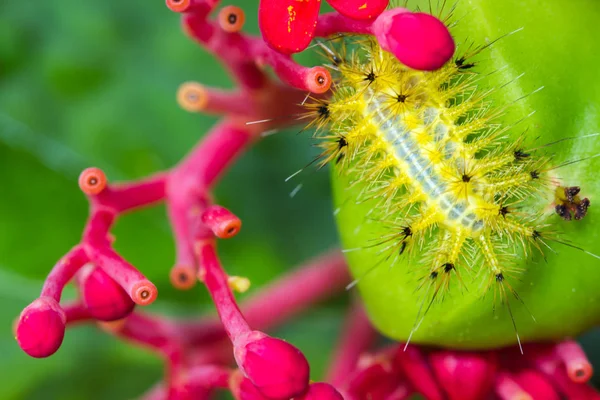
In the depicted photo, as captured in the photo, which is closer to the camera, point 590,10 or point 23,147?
point 590,10

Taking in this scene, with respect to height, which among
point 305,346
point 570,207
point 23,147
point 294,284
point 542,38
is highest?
point 542,38

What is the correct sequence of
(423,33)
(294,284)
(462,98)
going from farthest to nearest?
(294,284), (462,98), (423,33)

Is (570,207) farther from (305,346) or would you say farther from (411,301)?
→ (305,346)

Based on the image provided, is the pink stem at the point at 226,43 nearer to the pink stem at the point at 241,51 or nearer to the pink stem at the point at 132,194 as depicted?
the pink stem at the point at 241,51

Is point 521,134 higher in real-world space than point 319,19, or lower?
lower

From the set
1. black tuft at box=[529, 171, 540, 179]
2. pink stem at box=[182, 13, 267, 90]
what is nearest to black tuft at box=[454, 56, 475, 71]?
black tuft at box=[529, 171, 540, 179]

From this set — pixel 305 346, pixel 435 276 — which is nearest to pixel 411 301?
pixel 435 276

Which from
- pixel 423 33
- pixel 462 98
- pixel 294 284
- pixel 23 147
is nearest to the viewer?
pixel 423 33

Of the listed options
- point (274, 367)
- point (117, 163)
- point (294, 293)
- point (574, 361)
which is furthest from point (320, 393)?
point (117, 163)
